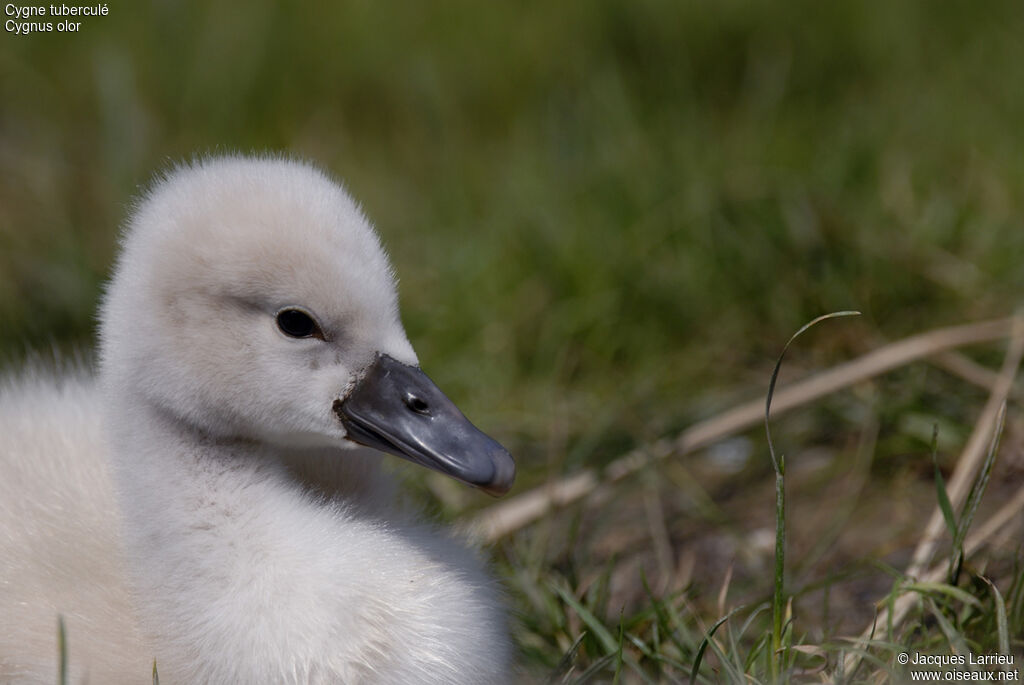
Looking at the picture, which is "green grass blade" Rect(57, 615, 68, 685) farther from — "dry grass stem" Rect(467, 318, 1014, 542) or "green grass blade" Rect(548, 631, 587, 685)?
"dry grass stem" Rect(467, 318, 1014, 542)

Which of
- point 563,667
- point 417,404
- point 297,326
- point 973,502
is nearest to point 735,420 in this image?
point 973,502

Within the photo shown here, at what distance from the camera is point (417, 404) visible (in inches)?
85.7

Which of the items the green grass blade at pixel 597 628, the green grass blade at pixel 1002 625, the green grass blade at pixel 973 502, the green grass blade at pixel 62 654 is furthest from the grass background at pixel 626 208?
the green grass blade at pixel 62 654

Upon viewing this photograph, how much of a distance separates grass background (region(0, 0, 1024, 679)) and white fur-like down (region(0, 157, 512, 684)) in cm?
46

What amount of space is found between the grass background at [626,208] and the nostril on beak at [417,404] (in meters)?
0.56

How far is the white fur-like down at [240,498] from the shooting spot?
6.86ft

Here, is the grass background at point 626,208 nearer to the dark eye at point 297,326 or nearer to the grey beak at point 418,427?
the grey beak at point 418,427

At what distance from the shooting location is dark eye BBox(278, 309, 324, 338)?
217cm

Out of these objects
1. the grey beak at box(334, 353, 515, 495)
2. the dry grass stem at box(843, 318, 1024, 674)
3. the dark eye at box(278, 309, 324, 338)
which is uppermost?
the dark eye at box(278, 309, 324, 338)

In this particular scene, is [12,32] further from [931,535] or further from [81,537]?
[931,535]

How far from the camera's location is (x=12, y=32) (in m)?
5.38

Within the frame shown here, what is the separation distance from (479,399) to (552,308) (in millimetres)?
380

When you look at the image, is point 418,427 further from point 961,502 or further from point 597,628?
point 961,502

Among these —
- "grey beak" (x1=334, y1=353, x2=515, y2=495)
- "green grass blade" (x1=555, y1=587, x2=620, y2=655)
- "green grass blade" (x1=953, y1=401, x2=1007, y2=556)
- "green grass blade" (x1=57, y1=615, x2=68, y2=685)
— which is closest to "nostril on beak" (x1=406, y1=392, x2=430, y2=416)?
"grey beak" (x1=334, y1=353, x2=515, y2=495)
